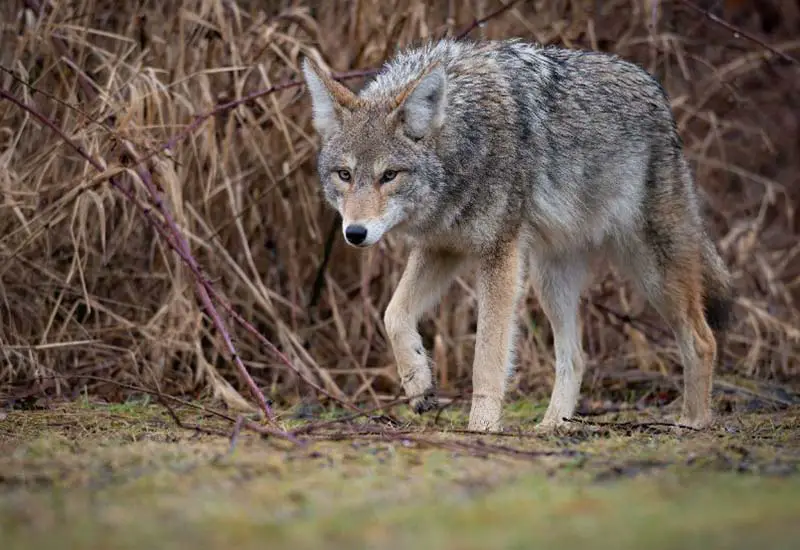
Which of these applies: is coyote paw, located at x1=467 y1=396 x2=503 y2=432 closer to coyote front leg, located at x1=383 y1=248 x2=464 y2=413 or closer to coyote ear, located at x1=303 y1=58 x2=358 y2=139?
coyote front leg, located at x1=383 y1=248 x2=464 y2=413

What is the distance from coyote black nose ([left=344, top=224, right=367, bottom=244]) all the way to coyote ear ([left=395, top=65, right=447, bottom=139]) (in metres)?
0.64

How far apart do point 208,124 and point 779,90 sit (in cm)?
540

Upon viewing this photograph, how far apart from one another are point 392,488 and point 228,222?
352 cm

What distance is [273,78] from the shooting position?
23.2 feet

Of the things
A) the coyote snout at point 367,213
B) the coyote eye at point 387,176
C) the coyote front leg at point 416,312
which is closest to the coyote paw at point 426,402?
the coyote front leg at point 416,312

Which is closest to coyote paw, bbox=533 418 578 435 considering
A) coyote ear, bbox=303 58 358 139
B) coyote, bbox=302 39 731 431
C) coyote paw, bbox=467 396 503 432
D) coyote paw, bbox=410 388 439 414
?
coyote, bbox=302 39 731 431

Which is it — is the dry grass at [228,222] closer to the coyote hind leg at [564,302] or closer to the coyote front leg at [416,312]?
the coyote hind leg at [564,302]

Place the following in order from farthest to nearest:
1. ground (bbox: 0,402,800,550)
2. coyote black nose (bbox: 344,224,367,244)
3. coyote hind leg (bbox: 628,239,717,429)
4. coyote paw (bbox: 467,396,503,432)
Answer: coyote hind leg (bbox: 628,239,717,429), coyote paw (bbox: 467,396,503,432), coyote black nose (bbox: 344,224,367,244), ground (bbox: 0,402,800,550)

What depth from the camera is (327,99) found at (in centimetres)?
553

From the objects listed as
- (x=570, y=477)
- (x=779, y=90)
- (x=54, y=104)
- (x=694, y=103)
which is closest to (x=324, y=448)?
(x=570, y=477)

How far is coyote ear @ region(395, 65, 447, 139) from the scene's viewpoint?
17.5ft

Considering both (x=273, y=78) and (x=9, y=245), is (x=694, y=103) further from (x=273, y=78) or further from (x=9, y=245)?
(x=9, y=245)

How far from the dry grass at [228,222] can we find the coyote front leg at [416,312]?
0.91 meters

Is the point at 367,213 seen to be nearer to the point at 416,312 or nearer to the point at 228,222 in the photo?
the point at 416,312
